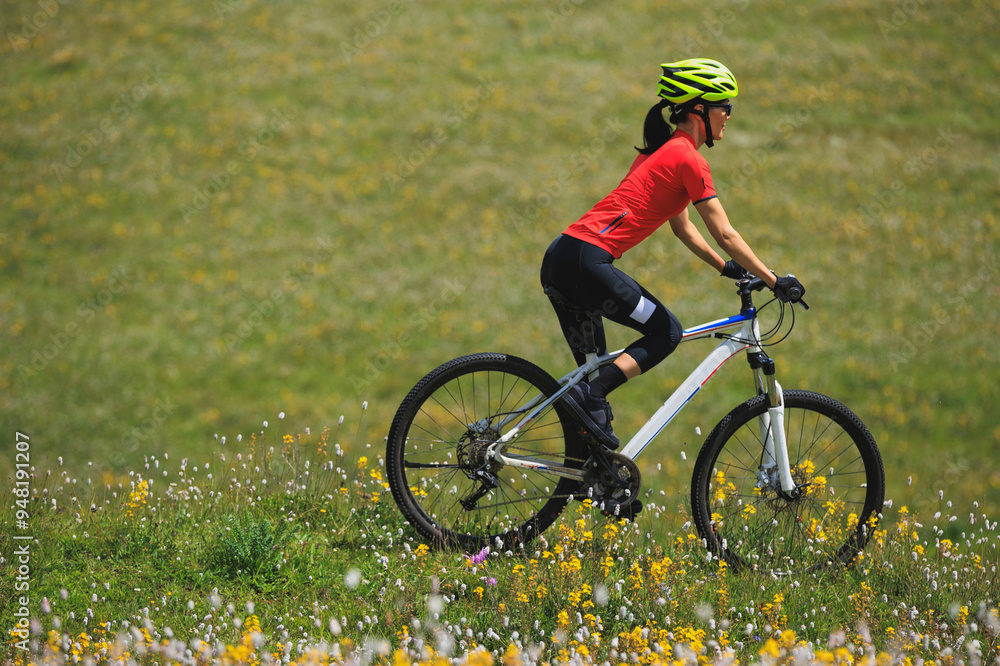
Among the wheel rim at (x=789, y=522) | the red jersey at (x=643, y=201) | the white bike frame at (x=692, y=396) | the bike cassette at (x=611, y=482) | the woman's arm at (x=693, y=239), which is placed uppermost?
the red jersey at (x=643, y=201)

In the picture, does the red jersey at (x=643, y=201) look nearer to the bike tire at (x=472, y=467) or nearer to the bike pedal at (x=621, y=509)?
the bike tire at (x=472, y=467)

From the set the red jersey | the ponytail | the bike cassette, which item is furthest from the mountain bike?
the ponytail

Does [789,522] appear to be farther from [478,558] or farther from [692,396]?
[478,558]

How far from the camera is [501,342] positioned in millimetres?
14977

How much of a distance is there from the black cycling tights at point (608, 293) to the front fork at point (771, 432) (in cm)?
59

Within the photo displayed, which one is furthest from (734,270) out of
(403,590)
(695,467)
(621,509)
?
(403,590)

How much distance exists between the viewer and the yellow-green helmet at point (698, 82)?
4645 mm

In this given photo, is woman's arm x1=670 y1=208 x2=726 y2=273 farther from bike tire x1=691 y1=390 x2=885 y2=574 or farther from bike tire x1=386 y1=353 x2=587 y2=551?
bike tire x1=386 y1=353 x2=587 y2=551

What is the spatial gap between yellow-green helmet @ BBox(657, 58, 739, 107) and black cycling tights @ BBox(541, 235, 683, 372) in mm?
1060

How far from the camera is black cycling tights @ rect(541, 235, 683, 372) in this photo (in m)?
4.61

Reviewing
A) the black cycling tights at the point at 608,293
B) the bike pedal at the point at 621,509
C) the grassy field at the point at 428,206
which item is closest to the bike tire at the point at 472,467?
the bike pedal at the point at 621,509

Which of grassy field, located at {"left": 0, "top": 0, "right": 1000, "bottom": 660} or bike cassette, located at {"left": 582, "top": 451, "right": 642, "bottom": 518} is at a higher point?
bike cassette, located at {"left": 582, "top": 451, "right": 642, "bottom": 518}

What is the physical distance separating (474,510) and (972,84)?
2527 centimetres

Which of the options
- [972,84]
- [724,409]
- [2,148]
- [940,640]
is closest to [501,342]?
[724,409]
